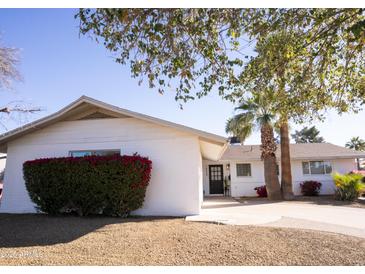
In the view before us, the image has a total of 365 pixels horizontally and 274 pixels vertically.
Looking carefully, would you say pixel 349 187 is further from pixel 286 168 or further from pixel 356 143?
pixel 356 143

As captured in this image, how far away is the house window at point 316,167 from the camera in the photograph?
67.3 feet

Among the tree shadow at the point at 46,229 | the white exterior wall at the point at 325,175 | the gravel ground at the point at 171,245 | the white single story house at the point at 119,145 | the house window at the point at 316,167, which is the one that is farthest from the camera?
the house window at the point at 316,167

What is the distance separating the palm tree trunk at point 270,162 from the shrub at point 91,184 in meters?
9.90

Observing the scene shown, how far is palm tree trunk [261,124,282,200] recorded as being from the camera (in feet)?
55.3

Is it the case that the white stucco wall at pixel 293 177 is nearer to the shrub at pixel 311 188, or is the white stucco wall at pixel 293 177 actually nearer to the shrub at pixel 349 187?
the shrub at pixel 311 188

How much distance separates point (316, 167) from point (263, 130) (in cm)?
635

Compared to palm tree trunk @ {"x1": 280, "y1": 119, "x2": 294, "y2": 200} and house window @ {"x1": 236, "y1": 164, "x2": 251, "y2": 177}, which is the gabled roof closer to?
palm tree trunk @ {"x1": 280, "y1": 119, "x2": 294, "y2": 200}

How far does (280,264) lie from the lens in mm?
4613

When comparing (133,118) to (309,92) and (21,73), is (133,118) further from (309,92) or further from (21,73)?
(309,92)

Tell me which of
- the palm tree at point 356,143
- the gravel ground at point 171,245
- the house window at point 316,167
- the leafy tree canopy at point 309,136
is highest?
the leafy tree canopy at point 309,136

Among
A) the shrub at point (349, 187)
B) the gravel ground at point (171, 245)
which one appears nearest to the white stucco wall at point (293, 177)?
the shrub at point (349, 187)

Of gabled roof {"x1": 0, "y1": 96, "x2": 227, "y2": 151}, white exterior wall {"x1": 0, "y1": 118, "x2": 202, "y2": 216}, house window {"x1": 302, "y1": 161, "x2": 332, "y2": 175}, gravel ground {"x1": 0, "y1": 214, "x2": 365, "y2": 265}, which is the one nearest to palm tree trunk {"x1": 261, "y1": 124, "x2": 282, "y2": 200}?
house window {"x1": 302, "y1": 161, "x2": 332, "y2": 175}

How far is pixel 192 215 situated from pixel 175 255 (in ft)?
16.5

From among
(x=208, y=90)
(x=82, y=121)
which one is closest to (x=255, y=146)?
(x=82, y=121)
